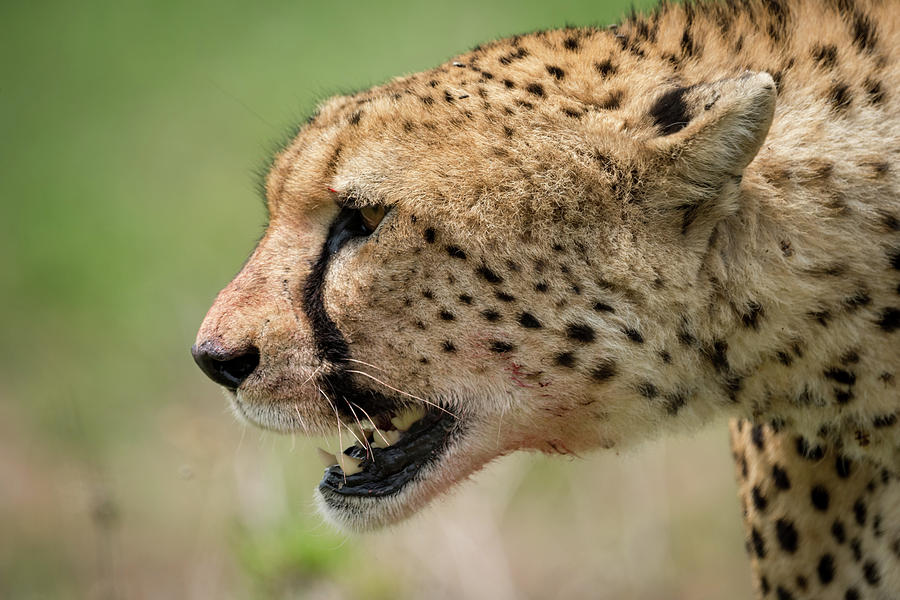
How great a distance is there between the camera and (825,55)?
1947 mm

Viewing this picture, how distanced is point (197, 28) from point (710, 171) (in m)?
5.72

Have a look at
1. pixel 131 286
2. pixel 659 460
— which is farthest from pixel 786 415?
pixel 131 286

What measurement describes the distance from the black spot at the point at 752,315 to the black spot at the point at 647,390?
0.21m

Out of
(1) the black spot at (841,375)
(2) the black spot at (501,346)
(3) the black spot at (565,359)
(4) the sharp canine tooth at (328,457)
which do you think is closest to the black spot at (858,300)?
(1) the black spot at (841,375)

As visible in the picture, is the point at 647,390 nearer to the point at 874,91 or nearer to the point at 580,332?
the point at 580,332

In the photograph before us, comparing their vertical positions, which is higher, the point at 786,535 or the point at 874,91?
the point at 874,91

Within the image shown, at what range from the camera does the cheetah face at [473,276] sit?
1.89m

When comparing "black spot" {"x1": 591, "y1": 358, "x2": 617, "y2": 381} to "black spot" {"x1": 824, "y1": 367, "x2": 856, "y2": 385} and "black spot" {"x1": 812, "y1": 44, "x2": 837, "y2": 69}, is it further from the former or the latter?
"black spot" {"x1": 812, "y1": 44, "x2": 837, "y2": 69}

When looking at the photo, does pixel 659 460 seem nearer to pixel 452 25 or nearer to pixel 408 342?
pixel 408 342

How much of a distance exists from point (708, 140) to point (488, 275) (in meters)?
0.44

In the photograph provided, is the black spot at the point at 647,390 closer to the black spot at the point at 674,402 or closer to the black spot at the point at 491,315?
the black spot at the point at 674,402

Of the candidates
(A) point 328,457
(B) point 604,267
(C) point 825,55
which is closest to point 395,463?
(A) point 328,457

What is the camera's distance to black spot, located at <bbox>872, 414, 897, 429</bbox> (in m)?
1.90

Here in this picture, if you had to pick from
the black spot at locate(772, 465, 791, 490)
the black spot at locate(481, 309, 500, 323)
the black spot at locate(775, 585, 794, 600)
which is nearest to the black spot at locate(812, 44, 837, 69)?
the black spot at locate(481, 309, 500, 323)
